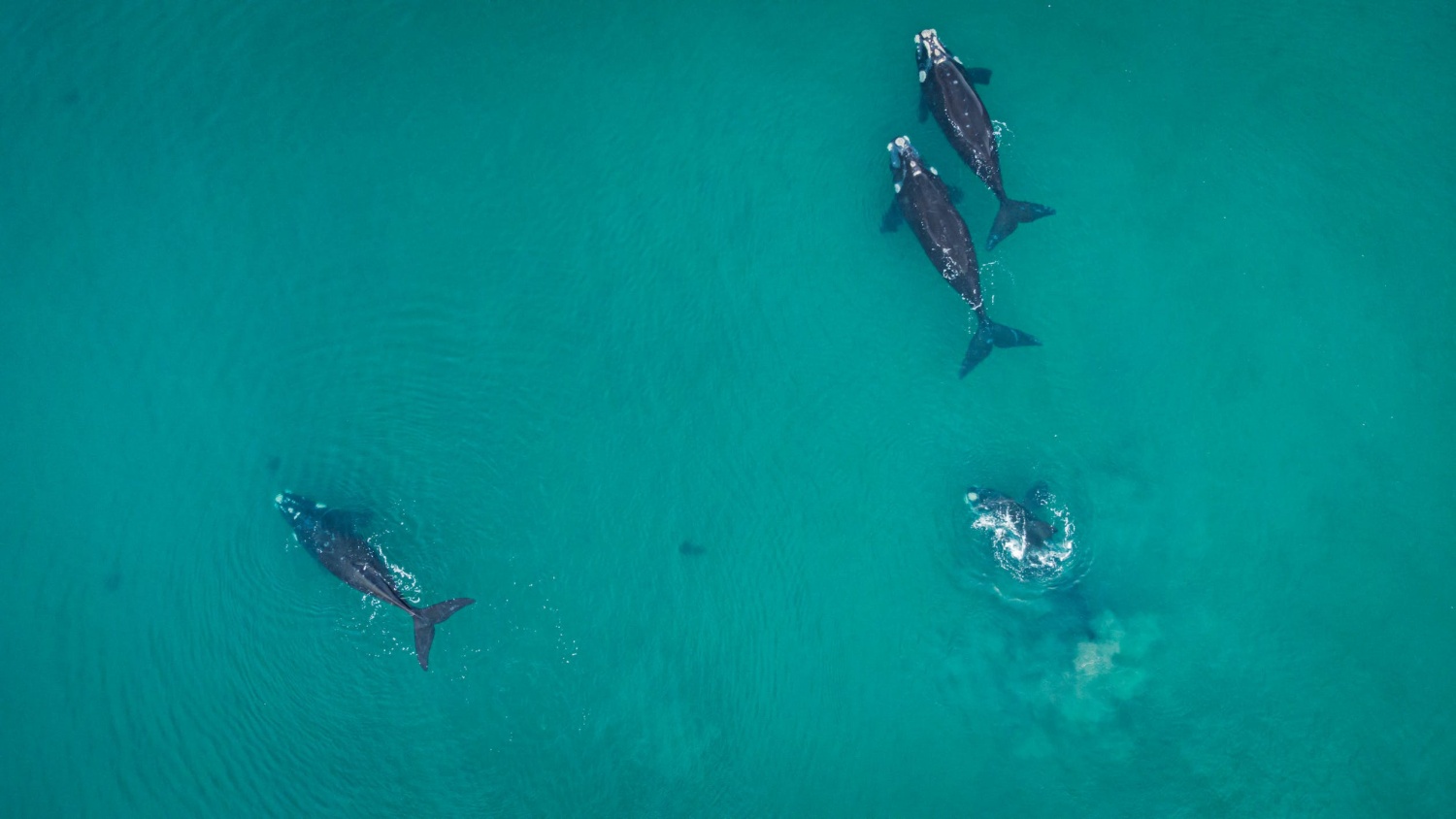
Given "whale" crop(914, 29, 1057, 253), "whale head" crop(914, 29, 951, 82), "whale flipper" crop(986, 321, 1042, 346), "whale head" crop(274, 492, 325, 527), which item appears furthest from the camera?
"whale flipper" crop(986, 321, 1042, 346)

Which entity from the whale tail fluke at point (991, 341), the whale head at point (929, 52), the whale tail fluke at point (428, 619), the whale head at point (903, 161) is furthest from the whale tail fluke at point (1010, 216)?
the whale tail fluke at point (428, 619)

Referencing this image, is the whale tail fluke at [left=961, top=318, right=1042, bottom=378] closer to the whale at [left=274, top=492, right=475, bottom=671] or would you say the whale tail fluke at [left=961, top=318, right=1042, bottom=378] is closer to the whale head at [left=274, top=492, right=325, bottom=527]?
the whale at [left=274, top=492, right=475, bottom=671]

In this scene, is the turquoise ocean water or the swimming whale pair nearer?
the swimming whale pair

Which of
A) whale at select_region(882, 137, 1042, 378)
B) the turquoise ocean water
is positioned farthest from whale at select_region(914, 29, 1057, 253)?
whale at select_region(882, 137, 1042, 378)

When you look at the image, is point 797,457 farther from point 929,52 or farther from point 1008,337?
point 929,52

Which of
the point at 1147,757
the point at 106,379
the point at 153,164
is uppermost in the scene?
the point at 153,164

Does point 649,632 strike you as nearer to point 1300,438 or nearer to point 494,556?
point 494,556

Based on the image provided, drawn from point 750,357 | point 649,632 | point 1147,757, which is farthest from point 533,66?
point 1147,757
